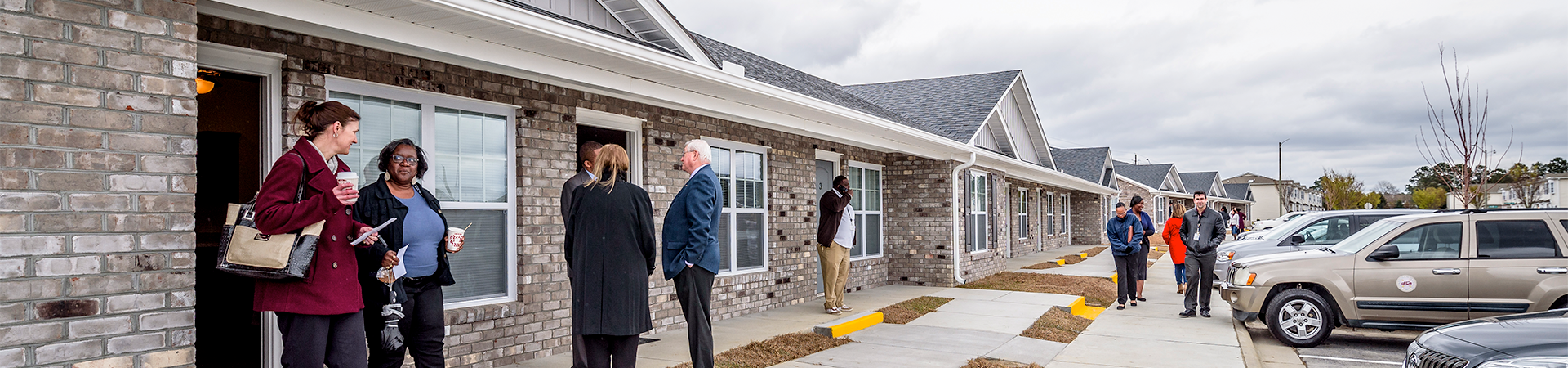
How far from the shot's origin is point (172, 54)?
10.8 ft

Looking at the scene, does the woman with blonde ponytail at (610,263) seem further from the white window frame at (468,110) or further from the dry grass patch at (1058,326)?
the dry grass patch at (1058,326)

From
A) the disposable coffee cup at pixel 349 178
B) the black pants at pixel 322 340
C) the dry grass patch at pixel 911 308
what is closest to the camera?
the disposable coffee cup at pixel 349 178

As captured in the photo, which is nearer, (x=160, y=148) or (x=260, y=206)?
(x=260, y=206)

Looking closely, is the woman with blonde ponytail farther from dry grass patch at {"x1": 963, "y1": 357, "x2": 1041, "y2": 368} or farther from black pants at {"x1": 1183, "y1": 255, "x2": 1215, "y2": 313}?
black pants at {"x1": 1183, "y1": 255, "x2": 1215, "y2": 313}

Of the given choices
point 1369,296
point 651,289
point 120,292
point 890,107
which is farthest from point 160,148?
point 890,107

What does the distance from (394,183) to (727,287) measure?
474 cm

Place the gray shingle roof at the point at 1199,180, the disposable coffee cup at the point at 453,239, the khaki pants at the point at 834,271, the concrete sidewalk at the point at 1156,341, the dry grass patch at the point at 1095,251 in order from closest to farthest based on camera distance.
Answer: the disposable coffee cup at the point at 453,239, the concrete sidewalk at the point at 1156,341, the khaki pants at the point at 834,271, the dry grass patch at the point at 1095,251, the gray shingle roof at the point at 1199,180

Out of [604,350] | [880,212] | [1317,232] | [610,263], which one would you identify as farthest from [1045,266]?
[610,263]

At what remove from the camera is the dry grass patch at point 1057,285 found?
1163 centimetres

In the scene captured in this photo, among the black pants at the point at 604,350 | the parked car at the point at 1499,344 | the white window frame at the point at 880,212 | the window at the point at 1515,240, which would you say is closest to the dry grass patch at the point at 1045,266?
the white window frame at the point at 880,212

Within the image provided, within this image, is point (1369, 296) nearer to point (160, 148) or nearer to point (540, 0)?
point (540, 0)

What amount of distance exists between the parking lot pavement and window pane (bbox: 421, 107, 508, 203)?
6719mm

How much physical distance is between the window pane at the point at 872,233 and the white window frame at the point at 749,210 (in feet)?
9.40

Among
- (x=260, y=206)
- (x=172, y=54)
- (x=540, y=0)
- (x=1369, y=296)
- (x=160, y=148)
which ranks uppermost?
(x=540, y=0)
